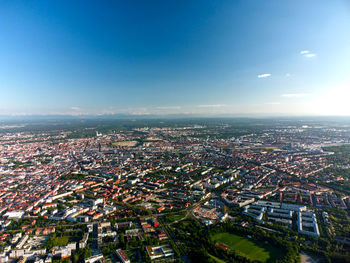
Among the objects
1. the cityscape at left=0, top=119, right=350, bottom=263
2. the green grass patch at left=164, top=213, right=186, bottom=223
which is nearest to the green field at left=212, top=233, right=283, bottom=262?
the cityscape at left=0, top=119, right=350, bottom=263

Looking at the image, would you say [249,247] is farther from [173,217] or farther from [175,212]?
[175,212]

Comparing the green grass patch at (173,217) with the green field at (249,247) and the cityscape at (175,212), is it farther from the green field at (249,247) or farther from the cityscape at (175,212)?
the green field at (249,247)

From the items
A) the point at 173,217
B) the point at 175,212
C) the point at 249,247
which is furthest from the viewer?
the point at 175,212

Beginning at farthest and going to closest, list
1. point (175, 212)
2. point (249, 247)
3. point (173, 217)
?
point (175, 212) → point (173, 217) → point (249, 247)

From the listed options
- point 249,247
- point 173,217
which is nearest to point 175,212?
point 173,217

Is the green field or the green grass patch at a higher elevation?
the green grass patch

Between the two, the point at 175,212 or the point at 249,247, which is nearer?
the point at 249,247

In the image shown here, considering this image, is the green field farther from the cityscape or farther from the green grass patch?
the green grass patch

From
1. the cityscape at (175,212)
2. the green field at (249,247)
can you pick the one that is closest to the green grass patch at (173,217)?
the cityscape at (175,212)

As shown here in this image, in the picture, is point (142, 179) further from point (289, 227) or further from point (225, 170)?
point (289, 227)
